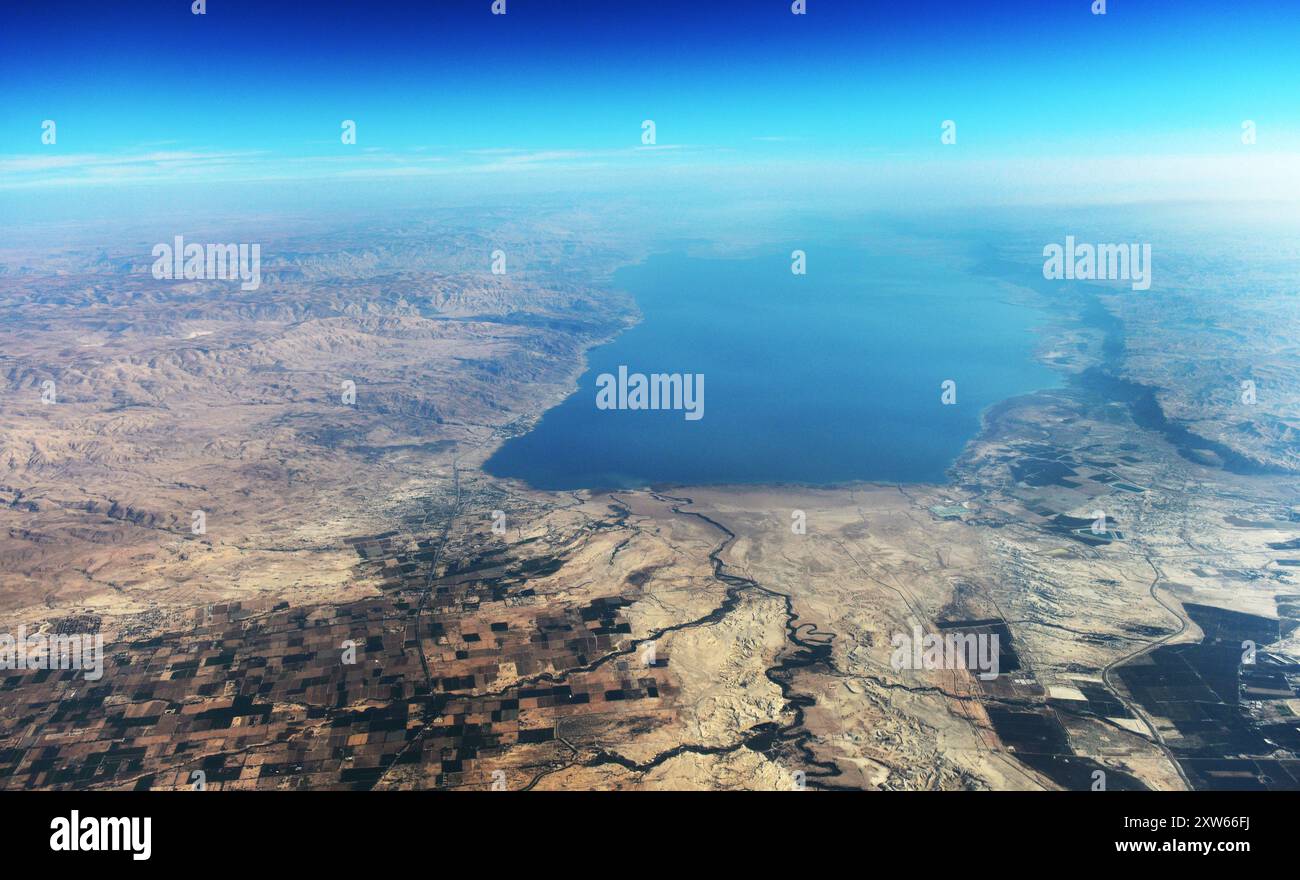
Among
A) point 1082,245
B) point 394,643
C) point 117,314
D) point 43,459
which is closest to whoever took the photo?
point 394,643

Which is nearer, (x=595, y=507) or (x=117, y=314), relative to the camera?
(x=595, y=507)

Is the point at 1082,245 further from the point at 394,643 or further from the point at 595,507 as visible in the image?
the point at 394,643

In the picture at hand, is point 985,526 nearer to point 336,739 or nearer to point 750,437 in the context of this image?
point 750,437

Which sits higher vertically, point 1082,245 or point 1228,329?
point 1082,245

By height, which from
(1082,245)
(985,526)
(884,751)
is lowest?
(884,751)

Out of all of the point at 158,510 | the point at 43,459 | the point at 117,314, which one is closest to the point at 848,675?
the point at 158,510

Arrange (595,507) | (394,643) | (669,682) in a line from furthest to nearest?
(595,507), (394,643), (669,682)

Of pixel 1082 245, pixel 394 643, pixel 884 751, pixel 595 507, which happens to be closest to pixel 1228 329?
pixel 1082 245
